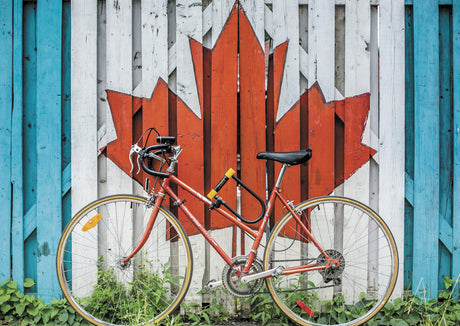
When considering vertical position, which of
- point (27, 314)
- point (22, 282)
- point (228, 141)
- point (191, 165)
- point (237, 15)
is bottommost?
point (27, 314)

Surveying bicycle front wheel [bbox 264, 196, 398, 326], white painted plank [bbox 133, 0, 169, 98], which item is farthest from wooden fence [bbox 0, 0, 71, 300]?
bicycle front wheel [bbox 264, 196, 398, 326]

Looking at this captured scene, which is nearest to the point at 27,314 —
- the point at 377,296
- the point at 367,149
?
the point at 377,296

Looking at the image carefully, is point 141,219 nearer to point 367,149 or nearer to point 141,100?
point 141,100

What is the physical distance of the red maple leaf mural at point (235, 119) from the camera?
3.34 m

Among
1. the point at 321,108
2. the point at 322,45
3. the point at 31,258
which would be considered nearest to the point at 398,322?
the point at 321,108

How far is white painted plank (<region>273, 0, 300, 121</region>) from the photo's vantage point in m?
3.29

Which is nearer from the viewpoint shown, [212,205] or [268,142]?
[212,205]

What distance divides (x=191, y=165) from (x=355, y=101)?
1.55m

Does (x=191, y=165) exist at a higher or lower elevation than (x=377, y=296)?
higher

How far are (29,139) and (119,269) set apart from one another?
1433 millimetres

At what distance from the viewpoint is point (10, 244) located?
134 inches

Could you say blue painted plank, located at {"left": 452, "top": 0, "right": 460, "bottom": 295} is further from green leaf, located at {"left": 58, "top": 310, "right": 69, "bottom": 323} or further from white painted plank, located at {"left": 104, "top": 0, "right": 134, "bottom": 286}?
green leaf, located at {"left": 58, "top": 310, "right": 69, "bottom": 323}

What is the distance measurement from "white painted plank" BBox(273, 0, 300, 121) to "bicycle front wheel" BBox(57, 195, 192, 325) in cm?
149

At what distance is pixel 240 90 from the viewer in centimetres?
337
